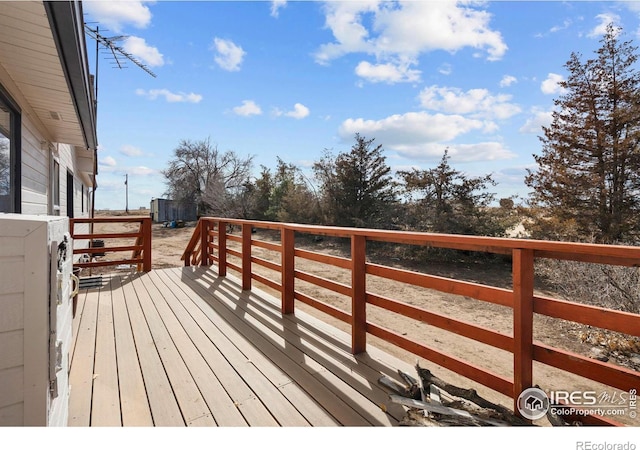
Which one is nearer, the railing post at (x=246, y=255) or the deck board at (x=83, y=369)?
the deck board at (x=83, y=369)

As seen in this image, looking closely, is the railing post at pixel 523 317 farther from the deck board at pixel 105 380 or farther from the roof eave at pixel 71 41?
the roof eave at pixel 71 41

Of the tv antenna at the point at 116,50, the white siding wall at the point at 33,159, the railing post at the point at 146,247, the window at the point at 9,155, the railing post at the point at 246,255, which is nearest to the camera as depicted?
the window at the point at 9,155

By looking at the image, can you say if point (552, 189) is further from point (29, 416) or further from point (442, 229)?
point (29, 416)

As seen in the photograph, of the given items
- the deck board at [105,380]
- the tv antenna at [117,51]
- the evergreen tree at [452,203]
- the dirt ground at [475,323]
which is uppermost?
the tv antenna at [117,51]

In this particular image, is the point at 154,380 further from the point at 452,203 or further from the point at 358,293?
the point at 452,203

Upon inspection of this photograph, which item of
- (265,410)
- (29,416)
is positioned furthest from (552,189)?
(29,416)

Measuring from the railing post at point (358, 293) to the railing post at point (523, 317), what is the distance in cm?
107

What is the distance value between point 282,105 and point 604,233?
9.86 metres

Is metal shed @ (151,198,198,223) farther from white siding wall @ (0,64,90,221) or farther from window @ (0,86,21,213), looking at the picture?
window @ (0,86,21,213)

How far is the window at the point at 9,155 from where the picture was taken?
8.84 ft

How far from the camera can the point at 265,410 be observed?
176 centimetres

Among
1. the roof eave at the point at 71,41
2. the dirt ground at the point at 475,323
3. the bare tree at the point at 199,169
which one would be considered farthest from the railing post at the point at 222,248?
the bare tree at the point at 199,169

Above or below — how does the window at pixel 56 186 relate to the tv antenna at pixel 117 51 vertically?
below

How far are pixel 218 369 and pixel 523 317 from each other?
1869mm
